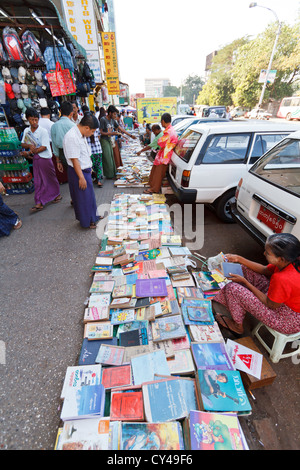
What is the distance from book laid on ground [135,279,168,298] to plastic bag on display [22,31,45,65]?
181 inches

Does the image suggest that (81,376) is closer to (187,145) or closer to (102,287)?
(102,287)

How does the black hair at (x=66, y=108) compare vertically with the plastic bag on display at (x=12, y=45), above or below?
below

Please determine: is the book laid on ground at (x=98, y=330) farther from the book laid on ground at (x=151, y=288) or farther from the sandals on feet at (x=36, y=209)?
the sandals on feet at (x=36, y=209)

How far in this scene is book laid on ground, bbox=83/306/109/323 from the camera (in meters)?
2.00

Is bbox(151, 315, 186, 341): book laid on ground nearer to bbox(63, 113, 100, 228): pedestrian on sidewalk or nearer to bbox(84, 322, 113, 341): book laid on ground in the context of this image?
bbox(84, 322, 113, 341): book laid on ground

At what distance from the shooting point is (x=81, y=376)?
156cm

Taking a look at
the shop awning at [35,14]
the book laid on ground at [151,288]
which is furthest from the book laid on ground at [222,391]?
the shop awning at [35,14]

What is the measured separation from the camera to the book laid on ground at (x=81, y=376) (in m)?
1.50

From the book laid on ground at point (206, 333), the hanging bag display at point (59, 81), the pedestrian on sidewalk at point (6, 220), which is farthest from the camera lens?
the hanging bag display at point (59, 81)

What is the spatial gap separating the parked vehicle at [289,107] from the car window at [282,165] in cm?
2143

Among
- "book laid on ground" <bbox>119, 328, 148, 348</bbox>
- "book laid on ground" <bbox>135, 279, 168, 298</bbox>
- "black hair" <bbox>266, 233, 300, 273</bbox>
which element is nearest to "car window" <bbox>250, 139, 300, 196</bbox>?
"black hair" <bbox>266, 233, 300, 273</bbox>

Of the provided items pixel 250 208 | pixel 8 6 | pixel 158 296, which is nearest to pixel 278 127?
pixel 250 208

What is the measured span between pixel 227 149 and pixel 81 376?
3.51 meters

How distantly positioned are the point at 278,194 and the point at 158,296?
1592mm
